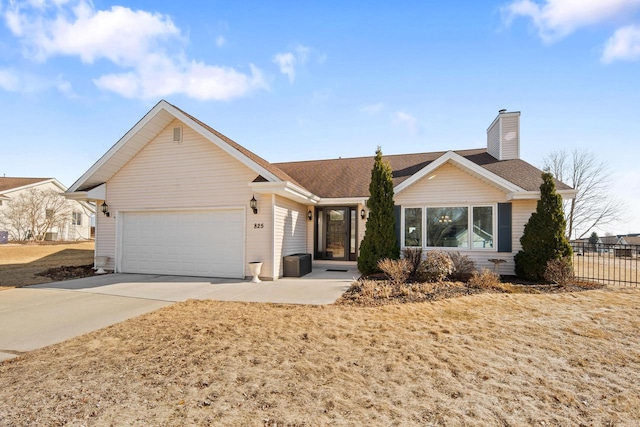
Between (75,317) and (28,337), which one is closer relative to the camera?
(28,337)

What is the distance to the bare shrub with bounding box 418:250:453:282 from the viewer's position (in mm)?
9000

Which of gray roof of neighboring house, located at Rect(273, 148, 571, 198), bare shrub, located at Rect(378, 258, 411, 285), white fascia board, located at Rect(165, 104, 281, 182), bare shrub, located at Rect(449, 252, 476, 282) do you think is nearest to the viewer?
bare shrub, located at Rect(378, 258, 411, 285)

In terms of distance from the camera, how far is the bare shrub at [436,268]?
9.00m

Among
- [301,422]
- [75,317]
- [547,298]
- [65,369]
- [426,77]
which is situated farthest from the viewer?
[426,77]

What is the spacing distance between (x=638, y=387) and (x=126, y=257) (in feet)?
42.9

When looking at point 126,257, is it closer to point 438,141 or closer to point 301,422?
point 301,422

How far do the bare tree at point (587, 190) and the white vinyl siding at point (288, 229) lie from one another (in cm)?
2779

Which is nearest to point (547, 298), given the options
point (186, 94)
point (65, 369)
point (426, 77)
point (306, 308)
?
point (306, 308)

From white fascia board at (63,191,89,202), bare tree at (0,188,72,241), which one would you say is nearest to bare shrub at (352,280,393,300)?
white fascia board at (63,191,89,202)

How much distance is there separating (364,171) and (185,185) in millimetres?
7755

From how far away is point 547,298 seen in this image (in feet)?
24.1

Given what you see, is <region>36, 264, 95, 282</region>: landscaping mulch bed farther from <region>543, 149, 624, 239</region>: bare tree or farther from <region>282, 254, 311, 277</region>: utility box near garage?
<region>543, 149, 624, 239</region>: bare tree

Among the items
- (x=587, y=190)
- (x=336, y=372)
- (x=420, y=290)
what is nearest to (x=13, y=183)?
(x=420, y=290)

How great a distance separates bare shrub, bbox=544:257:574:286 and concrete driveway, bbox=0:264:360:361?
562 centimetres
